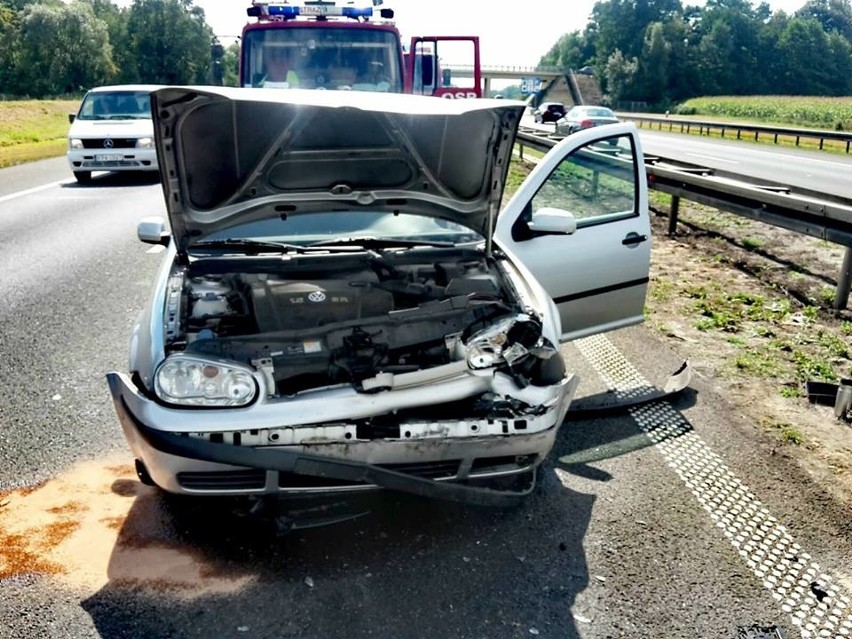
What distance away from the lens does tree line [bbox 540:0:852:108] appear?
118000 mm

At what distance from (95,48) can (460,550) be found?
85.9m

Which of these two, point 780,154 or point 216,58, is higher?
point 216,58

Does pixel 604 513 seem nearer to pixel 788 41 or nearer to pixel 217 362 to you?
pixel 217 362

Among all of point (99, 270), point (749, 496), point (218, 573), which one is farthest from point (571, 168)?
point (99, 270)

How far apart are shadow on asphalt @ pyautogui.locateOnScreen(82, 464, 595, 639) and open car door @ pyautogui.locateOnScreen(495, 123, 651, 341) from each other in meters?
1.79

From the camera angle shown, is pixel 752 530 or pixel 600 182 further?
pixel 600 182

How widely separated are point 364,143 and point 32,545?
2.60 meters

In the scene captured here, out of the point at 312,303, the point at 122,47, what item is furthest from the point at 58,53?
the point at 312,303

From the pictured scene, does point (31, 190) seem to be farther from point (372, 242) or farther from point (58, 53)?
point (58, 53)

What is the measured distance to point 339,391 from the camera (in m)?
3.38

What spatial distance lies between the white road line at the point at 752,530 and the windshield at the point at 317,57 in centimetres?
735

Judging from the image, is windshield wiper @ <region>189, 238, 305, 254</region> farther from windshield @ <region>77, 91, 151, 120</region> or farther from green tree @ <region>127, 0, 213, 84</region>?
green tree @ <region>127, 0, 213, 84</region>

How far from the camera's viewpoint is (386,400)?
11.1 feet

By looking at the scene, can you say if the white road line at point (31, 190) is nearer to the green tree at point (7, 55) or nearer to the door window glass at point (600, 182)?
the door window glass at point (600, 182)
